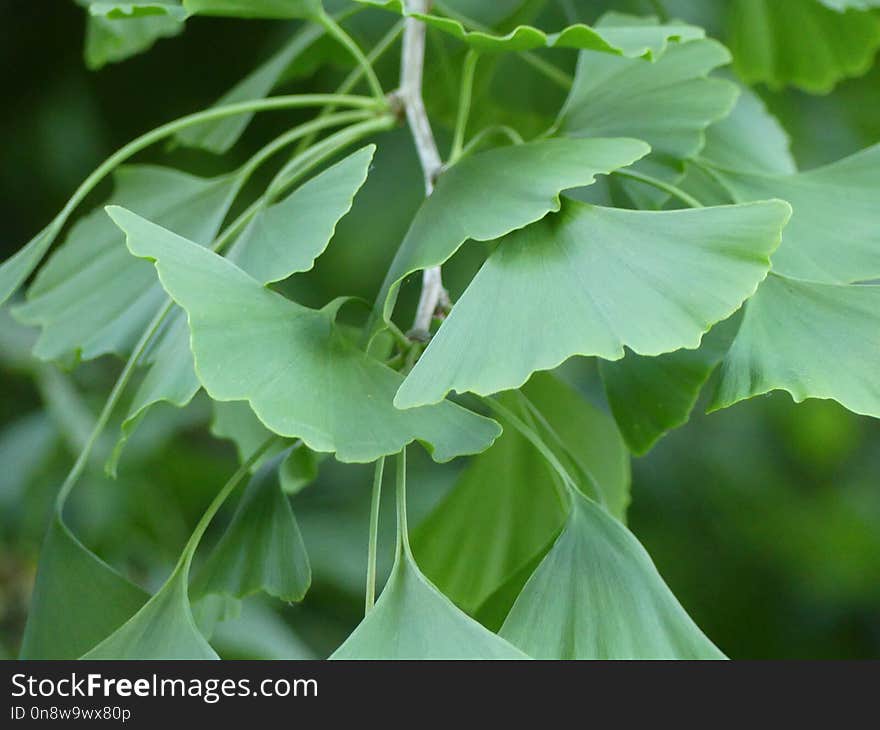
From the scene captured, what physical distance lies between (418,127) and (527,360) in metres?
0.31

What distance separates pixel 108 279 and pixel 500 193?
0.96ft

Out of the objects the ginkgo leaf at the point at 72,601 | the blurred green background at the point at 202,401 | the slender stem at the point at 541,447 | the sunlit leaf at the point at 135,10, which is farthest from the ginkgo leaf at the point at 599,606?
the blurred green background at the point at 202,401


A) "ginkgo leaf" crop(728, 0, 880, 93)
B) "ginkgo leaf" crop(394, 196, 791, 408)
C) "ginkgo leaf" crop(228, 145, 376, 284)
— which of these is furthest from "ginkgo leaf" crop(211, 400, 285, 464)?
"ginkgo leaf" crop(728, 0, 880, 93)

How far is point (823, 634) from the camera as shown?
212 centimetres

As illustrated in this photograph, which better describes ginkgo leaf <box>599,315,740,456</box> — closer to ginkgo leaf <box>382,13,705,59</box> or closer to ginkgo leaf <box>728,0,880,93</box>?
ginkgo leaf <box>382,13,705,59</box>

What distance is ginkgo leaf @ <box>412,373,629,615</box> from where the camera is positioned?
728 millimetres

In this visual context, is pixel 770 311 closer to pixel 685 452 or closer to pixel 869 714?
pixel 869 714

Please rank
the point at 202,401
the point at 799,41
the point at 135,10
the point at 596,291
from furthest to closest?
1. the point at 202,401
2. the point at 799,41
3. the point at 135,10
4. the point at 596,291

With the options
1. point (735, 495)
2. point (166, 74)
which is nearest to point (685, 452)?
point (735, 495)

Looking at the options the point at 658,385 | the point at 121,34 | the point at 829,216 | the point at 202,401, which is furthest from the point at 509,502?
the point at 202,401

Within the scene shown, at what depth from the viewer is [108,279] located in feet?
2.38

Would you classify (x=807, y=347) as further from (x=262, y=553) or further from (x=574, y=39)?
(x=262, y=553)

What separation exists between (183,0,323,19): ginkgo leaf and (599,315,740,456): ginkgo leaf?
0.25 m

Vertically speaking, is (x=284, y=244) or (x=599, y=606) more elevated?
(x=284, y=244)
